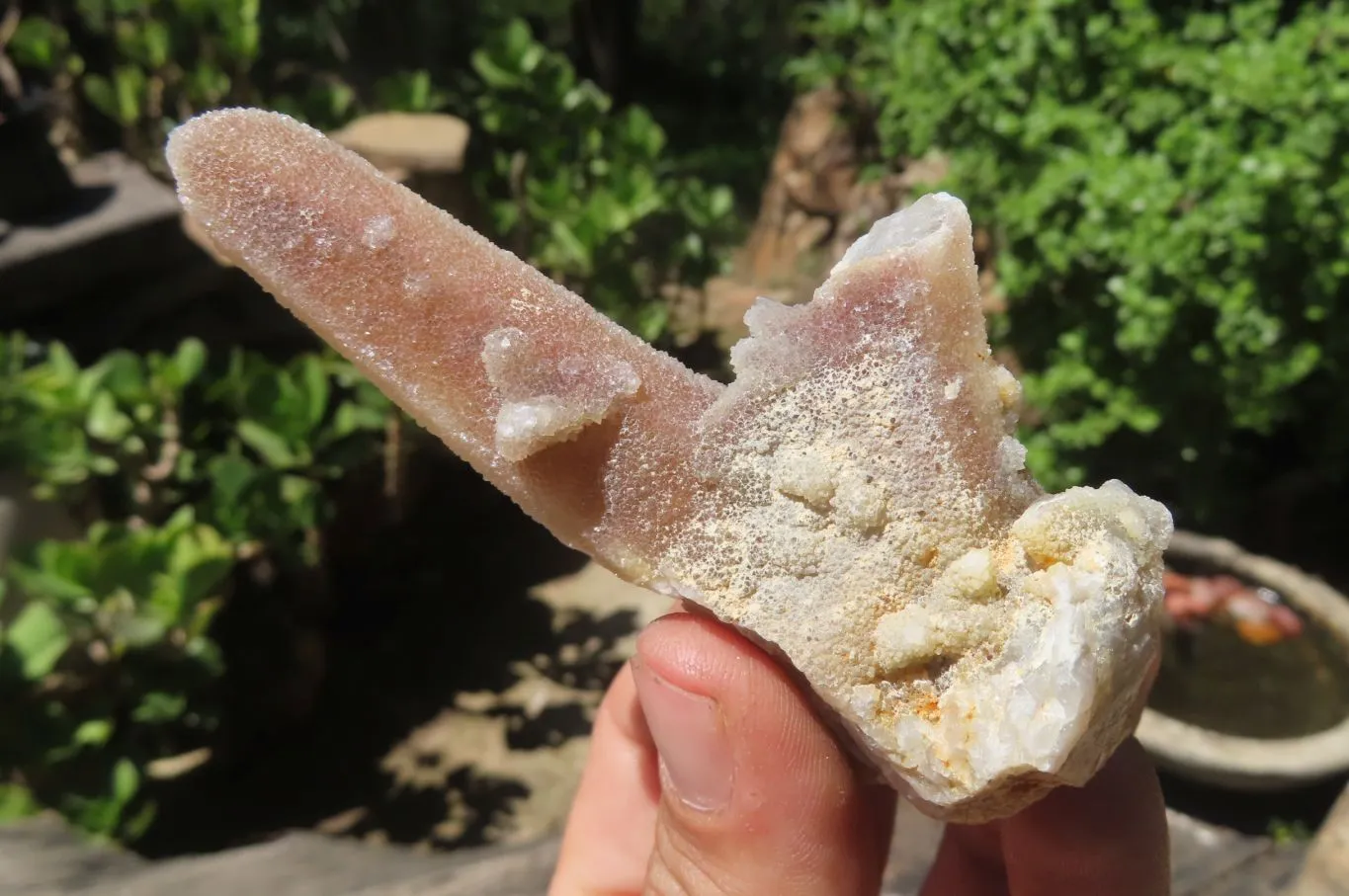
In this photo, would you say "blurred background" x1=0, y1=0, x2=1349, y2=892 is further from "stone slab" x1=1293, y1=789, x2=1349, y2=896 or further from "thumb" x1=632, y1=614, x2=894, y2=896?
"thumb" x1=632, y1=614, x2=894, y2=896

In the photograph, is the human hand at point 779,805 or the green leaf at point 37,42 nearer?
the human hand at point 779,805

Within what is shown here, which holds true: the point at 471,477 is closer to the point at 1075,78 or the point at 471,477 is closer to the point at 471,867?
the point at 471,867

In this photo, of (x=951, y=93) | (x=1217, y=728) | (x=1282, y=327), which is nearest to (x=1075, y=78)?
(x=951, y=93)

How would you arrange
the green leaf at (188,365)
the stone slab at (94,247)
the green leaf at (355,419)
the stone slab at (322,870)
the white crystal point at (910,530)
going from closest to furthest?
the white crystal point at (910,530)
the stone slab at (322,870)
the green leaf at (188,365)
the green leaf at (355,419)
the stone slab at (94,247)

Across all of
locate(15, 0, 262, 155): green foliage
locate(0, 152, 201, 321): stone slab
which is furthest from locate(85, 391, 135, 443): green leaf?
locate(15, 0, 262, 155): green foliage

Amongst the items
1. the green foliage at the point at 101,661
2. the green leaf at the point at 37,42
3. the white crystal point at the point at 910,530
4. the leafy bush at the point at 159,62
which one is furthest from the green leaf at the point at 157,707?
the green leaf at the point at 37,42

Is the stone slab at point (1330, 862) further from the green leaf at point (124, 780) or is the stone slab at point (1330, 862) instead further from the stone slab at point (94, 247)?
the stone slab at point (94, 247)

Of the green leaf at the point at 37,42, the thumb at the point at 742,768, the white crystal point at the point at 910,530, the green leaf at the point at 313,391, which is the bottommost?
the green leaf at the point at 313,391

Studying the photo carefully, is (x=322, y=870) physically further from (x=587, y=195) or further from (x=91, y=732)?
(x=587, y=195)
